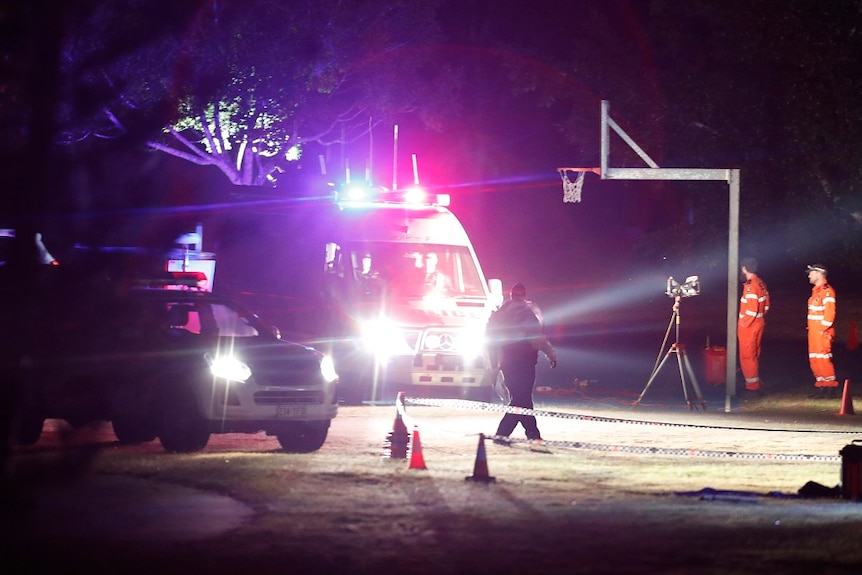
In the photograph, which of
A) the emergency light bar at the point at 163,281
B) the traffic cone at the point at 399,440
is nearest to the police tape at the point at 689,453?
the traffic cone at the point at 399,440

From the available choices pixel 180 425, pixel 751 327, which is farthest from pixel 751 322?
pixel 180 425

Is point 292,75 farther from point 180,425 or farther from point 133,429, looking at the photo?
point 180,425

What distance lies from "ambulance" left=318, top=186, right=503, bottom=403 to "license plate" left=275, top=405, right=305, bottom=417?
4860 mm

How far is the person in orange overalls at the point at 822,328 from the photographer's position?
20844mm

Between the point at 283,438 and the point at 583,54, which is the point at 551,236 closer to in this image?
the point at 583,54

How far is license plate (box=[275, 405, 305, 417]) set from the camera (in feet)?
46.2

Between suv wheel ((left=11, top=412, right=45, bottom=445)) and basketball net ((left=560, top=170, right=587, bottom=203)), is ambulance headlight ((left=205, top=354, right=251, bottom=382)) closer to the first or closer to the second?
suv wheel ((left=11, top=412, right=45, bottom=445))

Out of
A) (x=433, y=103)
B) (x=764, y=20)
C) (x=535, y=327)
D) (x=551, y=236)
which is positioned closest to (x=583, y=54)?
(x=433, y=103)

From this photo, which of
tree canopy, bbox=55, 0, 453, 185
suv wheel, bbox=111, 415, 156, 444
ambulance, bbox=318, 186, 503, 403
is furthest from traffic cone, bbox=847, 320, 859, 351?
suv wheel, bbox=111, 415, 156, 444

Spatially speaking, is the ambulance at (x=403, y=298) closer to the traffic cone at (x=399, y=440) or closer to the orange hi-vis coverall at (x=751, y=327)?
the orange hi-vis coverall at (x=751, y=327)

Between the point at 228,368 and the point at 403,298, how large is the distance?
5787 mm

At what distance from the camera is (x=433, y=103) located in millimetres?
41219

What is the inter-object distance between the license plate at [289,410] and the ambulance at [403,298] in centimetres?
486

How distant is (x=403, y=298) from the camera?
1952 cm
